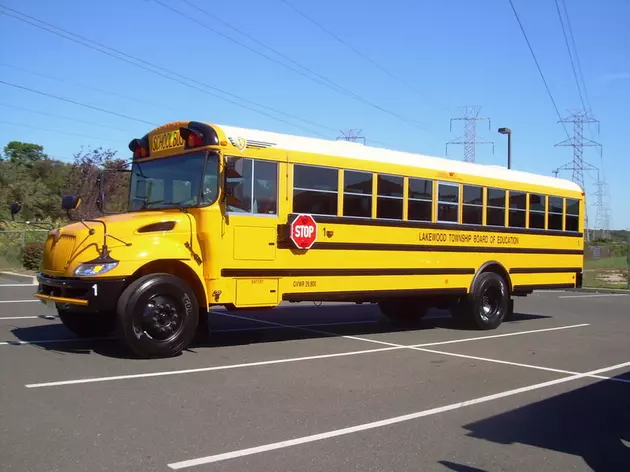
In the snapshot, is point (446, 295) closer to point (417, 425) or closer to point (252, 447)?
point (417, 425)

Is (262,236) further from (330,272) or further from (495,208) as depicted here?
(495,208)

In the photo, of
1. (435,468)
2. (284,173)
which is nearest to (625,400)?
(435,468)

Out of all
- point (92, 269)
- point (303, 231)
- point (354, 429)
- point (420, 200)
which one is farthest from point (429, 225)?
point (354, 429)

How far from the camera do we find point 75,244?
7.67m

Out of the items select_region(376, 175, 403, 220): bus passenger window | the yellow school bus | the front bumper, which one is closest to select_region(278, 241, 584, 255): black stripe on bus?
the yellow school bus

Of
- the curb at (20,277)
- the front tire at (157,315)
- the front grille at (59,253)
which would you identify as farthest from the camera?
the curb at (20,277)

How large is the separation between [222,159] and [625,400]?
5.19 meters

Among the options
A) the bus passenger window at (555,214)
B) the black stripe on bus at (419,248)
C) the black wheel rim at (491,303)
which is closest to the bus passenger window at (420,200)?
the black stripe on bus at (419,248)

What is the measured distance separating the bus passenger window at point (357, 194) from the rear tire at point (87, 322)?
355 centimetres

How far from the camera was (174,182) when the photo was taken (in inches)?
337

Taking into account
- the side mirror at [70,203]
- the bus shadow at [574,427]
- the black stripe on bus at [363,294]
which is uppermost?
the side mirror at [70,203]

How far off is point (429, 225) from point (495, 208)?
1.91m

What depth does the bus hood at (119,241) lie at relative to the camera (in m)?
7.45

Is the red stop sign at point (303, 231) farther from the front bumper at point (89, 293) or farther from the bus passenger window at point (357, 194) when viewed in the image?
the front bumper at point (89, 293)
